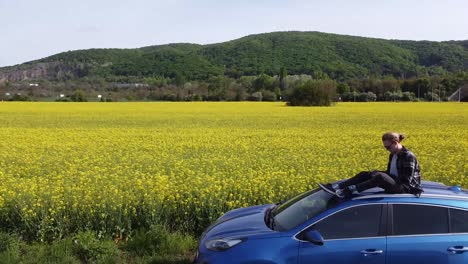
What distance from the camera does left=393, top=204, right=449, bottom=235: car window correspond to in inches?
180

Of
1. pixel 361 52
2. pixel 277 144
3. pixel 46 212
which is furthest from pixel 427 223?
pixel 361 52

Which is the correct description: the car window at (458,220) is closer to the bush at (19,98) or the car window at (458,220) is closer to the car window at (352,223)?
the car window at (352,223)

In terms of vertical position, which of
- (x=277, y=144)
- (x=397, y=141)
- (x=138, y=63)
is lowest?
(x=277, y=144)

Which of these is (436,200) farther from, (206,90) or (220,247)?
(206,90)

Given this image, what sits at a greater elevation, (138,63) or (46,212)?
(138,63)

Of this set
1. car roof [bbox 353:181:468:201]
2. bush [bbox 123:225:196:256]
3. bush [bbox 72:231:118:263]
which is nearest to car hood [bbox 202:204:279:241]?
car roof [bbox 353:181:468:201]

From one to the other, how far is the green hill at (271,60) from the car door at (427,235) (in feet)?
410

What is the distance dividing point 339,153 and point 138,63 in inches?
5765

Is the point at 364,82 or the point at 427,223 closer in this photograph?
the point at 427,223

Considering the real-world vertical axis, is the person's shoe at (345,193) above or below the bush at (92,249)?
above

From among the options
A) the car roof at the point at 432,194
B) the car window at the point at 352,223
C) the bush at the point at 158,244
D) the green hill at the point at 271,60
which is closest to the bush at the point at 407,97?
the green hill at the point at 271,60

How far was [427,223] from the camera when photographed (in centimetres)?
460

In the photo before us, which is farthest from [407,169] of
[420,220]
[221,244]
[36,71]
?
[36,71]

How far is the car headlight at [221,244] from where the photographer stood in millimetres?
4867
